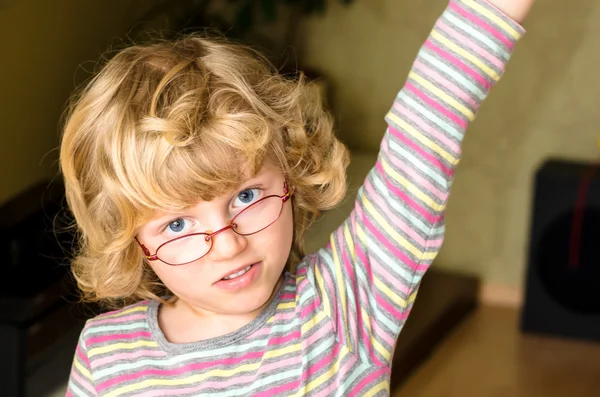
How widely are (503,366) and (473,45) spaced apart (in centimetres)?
193

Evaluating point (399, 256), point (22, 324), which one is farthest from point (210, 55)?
point (22, 324)

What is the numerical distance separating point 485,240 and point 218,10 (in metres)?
1.17

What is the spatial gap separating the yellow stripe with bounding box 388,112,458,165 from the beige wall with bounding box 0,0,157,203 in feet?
3.53

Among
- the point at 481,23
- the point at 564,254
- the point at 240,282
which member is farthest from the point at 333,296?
the point at 564,254

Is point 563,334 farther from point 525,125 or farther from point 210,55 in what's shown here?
point 210,55

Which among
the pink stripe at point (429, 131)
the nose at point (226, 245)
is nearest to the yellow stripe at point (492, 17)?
the pink stripe at point (429, 131)

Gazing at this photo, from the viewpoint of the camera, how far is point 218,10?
3.29m

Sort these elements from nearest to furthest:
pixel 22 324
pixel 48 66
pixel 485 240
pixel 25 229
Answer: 1. pixel 22 324
2. pixel 25 229
3. pixel 48 66
4. pixel 485 240

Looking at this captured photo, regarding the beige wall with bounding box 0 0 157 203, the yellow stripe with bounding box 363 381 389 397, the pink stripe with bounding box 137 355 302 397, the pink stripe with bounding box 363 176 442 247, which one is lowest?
the beige wall with bounding box 0 0 157 203

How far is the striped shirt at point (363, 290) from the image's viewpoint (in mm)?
986

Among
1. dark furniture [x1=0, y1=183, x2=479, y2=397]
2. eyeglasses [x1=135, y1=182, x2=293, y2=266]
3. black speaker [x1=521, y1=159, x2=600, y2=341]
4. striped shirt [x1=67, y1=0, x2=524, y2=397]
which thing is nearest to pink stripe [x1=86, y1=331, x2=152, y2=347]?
striped shirt [x1=67, y1=0, x2=524, y2=397]

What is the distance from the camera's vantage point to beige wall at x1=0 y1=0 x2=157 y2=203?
2070 millimetres

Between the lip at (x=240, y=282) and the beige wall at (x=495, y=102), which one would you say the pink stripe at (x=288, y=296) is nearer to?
the lip at (x=240, y=282)

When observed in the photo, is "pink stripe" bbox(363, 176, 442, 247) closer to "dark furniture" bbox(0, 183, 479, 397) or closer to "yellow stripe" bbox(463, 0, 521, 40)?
"yellow stripe" bbox(463, 0, 521, 40)
